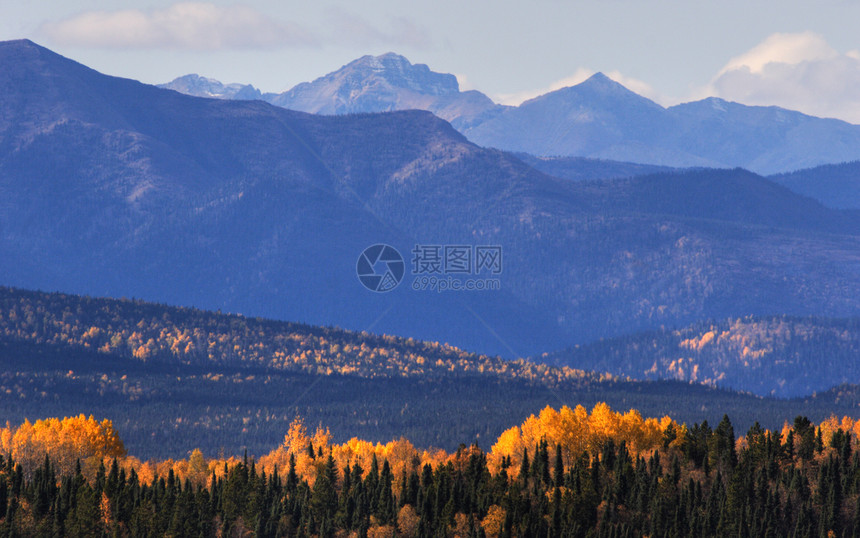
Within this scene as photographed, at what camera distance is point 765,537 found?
198m

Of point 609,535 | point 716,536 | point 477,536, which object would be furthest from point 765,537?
point 477,536

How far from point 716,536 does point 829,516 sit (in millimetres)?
16464

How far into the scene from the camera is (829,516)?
19900 centimetres

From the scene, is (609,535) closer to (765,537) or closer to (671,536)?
(671,536)

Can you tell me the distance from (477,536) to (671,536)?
27899 millimetres

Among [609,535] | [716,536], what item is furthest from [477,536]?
[716,536]

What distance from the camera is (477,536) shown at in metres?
200

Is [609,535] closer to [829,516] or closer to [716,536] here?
[716,536]

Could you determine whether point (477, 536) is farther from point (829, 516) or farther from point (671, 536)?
point (829, 516)

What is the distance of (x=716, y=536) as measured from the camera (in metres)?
199

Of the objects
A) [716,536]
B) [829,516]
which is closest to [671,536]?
[716,536]

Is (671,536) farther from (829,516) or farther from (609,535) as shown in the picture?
(829,516)

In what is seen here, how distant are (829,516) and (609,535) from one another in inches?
1250

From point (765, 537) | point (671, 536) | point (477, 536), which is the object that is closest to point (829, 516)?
point (765, 537)
